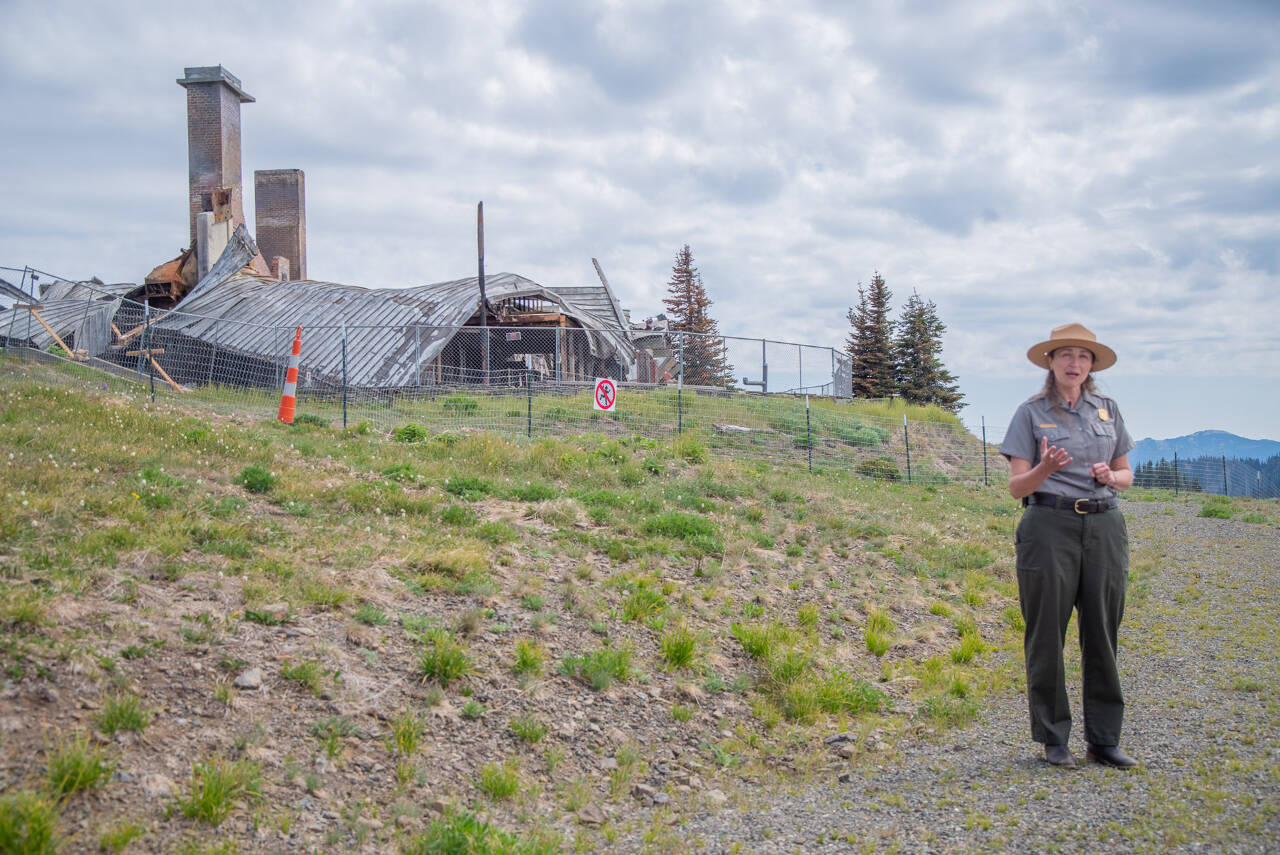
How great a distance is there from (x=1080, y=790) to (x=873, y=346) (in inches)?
1602

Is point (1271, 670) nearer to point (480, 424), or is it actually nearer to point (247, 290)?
point (480, 424)

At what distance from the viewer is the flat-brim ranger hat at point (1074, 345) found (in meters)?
4.79

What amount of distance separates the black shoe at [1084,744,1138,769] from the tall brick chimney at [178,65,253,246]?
38.2 m

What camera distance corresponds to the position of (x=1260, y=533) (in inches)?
545

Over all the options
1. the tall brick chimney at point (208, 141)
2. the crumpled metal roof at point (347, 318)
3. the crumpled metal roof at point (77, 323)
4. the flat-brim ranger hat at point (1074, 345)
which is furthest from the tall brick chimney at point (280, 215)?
the flat-brim ranger hat at point (1074, 345)

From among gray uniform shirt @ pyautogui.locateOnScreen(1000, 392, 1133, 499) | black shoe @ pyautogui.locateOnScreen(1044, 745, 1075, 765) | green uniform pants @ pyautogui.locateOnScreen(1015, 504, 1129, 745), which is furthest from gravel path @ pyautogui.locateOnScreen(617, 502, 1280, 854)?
gray uniform shirt @ pyautogui.locateOnScreen(1000, 392, 1133, 499)

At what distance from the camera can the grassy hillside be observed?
388cm

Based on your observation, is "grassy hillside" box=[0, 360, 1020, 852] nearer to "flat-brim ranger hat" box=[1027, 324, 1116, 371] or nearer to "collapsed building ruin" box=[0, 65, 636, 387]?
"flat-brim ranger hat" box=[1027, 324, 1116, 371]

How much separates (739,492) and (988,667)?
5349 mm

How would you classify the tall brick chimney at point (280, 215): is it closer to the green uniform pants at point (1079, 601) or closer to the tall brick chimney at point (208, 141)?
the tall brick chimney at point (208, 141)

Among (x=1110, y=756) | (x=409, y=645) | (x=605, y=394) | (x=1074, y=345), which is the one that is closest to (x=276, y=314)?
(x=605, y=394)

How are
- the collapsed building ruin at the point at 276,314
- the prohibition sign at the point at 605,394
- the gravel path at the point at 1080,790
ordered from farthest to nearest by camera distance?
the collapsed building ruin at the point at 276,314 → the prohibition sign at the point at 605,394 → the gravel path at the point at 1080,790

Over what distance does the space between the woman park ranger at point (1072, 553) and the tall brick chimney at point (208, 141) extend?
1477 inches

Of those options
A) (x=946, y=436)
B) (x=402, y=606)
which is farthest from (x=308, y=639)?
(x=946, y=436)
